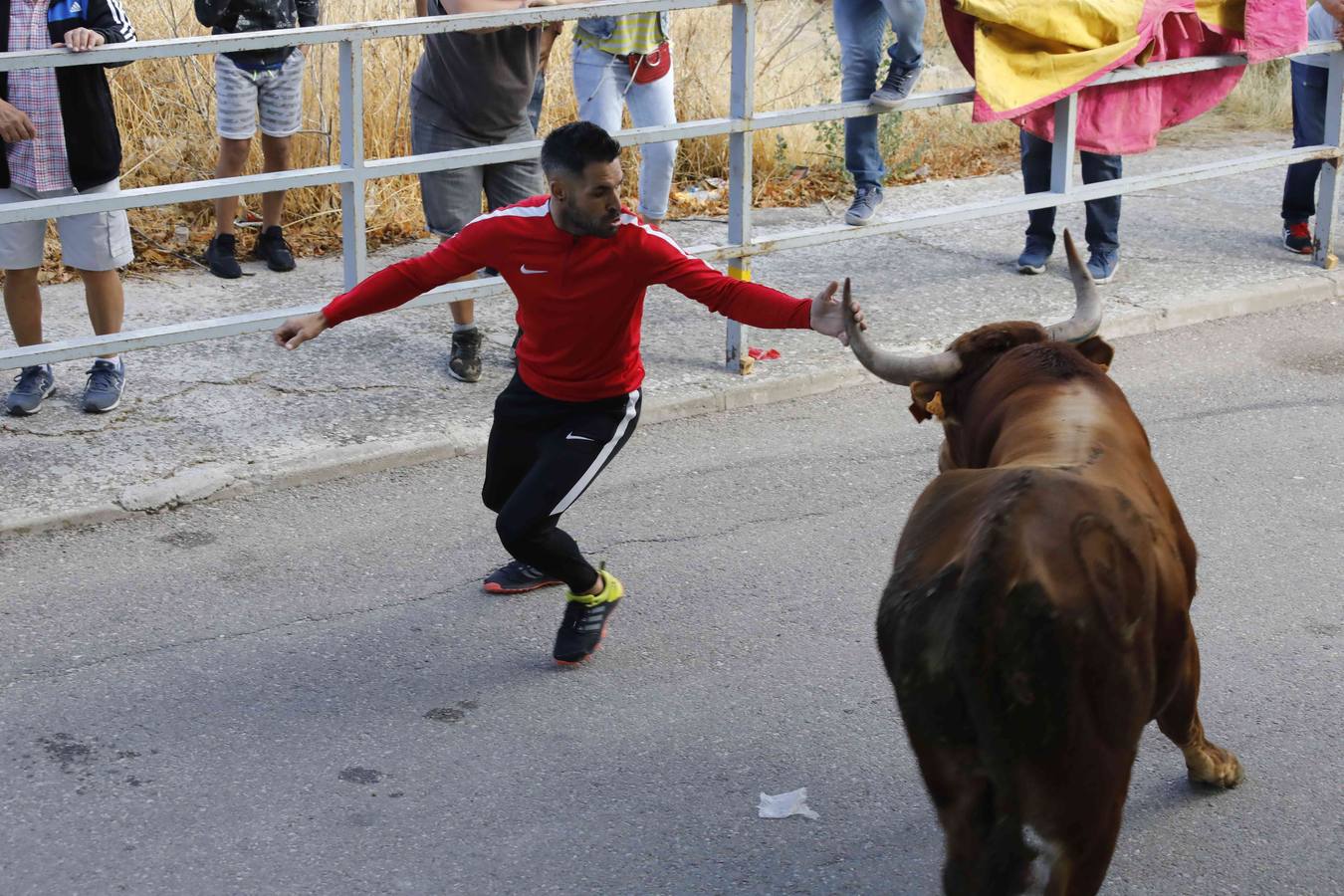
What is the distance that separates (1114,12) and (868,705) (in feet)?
14.6

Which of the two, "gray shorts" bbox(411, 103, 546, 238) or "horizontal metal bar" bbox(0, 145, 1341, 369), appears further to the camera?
"gray shorts" bbox(411, 103, 546, 238)

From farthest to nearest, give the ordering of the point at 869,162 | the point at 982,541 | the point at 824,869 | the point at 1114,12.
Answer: the point at 869,162
the point at 1114,12
the point at 824,869
the point at 982,541

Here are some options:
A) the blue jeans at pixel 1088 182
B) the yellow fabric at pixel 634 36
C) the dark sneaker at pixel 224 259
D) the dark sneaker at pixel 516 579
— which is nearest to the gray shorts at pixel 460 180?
the yellow fabric at pixel 634 36

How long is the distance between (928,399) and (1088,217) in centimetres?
456

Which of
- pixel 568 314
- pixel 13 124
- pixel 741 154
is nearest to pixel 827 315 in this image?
pixel 568 314

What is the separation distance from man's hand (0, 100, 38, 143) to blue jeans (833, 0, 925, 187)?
149 inches

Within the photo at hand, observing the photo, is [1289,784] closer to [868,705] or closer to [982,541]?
[868,705]

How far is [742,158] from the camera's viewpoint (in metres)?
7.15

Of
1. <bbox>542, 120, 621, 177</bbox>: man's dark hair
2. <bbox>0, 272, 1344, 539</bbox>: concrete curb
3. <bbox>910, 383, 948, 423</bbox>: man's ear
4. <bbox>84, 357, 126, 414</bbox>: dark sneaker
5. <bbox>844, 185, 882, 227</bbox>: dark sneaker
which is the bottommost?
<bbox>0, 272, 1344, 539</bbox>: concrete curb

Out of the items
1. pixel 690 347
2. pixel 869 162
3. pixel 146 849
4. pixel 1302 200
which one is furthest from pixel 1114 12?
pixel 146 849

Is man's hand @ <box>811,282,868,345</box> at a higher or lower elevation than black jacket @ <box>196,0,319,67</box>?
lower

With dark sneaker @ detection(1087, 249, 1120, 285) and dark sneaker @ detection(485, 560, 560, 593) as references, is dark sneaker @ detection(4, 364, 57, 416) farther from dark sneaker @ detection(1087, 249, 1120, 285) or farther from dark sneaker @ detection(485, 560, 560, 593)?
dark sneaker @ detection(1087, 249, 1120, 285)

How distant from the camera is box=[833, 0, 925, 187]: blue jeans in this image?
25.7 ft

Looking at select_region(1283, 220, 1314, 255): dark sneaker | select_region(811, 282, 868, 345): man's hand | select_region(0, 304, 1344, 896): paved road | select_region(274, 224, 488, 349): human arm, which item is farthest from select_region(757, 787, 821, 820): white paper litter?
select_region(1283, 220, 1314, 255): dark sneaker
